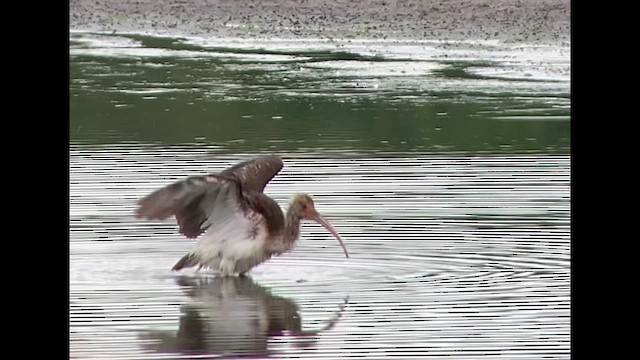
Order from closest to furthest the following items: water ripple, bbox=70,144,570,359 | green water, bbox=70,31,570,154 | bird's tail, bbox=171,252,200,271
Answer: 1. water ripple, bbox=70,144,570,359
2. bird's tail, bbox=171,252,200,271
3. green water, bbox=70,31,570,154

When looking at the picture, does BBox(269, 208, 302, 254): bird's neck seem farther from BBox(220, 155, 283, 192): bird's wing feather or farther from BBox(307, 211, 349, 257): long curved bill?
BBox(220, 155, 283, 192): bird's wing feather

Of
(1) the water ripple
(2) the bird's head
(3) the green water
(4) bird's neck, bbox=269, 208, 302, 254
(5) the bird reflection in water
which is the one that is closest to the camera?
(5) the bird reflection in water

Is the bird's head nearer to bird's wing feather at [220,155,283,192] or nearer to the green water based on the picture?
bird's wing feather at [220,155,283,192]

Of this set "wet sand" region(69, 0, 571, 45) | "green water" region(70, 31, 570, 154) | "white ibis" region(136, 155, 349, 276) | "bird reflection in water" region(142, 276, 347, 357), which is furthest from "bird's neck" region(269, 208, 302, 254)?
"wet sand" region(69, 0, 571, 45)

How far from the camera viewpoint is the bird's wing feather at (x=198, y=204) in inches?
305

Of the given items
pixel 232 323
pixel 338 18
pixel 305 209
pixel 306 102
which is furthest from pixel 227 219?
pixel 338 18

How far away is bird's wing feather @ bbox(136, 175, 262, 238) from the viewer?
775 centimetres

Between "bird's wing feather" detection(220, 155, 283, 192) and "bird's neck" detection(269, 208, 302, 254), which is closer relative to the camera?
"bird's neck" detection(269, 208, 302, 254)

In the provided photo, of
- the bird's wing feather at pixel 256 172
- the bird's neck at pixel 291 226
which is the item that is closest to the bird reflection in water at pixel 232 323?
the bird's neck at pixel 291 226

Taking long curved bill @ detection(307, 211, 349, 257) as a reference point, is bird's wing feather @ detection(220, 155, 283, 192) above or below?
above

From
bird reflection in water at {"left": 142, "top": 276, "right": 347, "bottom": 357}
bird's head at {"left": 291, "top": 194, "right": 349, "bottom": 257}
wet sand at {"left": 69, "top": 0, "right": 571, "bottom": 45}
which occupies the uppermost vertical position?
wet sand at {"left": 69, "top": 0, "right": 571, "bottom": 45}

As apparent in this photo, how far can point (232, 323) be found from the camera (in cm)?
714

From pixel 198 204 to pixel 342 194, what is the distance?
1619 millimetres
